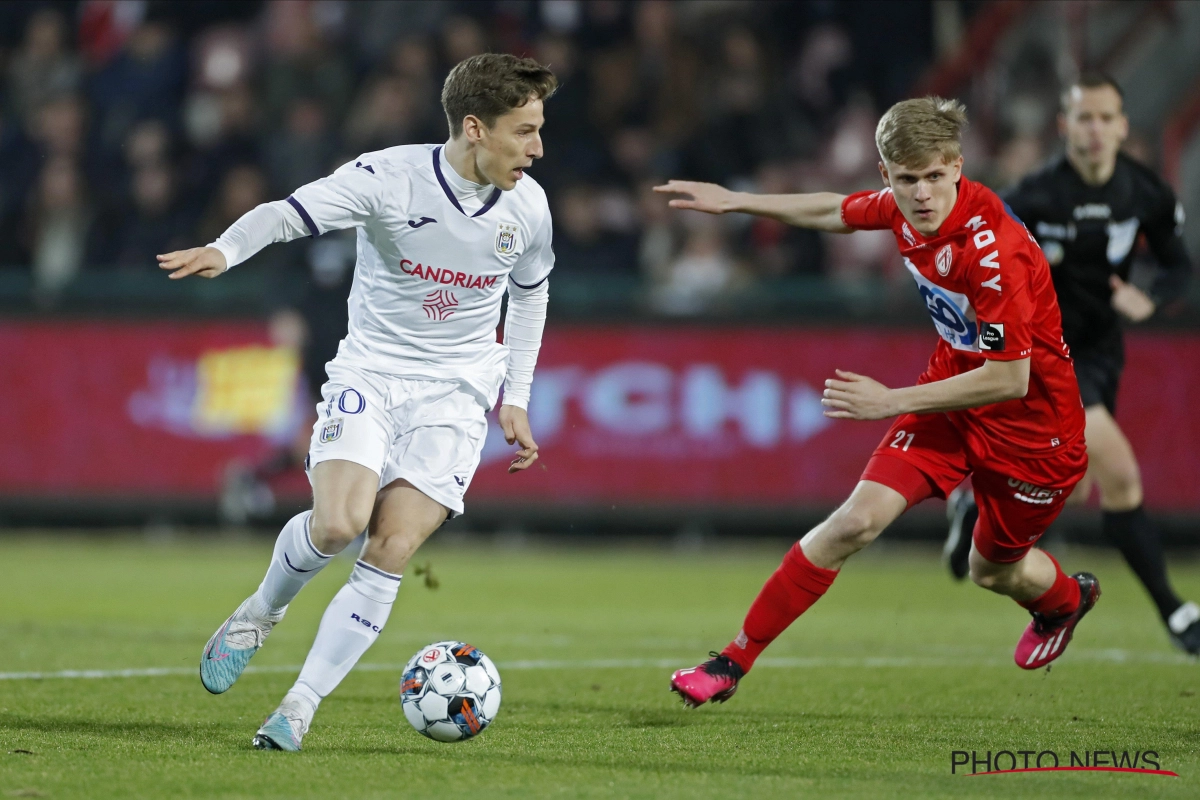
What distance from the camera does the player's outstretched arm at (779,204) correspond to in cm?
593

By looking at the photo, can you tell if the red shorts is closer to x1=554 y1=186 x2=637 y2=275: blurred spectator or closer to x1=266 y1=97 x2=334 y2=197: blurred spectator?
x1=554 y1=186 x2=637 y2=275: blurred spectator

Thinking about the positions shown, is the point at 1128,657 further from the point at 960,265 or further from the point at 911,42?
the point at 911,42

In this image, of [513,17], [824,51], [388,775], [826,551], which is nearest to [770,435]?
[824,51]

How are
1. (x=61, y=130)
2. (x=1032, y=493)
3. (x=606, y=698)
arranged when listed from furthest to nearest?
(x=61, y=130), (x=606, y=698), (x=1032, y=493)

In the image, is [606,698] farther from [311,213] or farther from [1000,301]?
[311,213]

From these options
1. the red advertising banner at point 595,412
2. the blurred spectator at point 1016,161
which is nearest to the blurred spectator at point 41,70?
the red advertising banner at point 595,412

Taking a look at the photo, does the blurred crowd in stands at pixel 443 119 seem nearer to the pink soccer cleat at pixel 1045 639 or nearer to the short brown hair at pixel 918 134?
the pink soccer cleat at pixel 1045 639

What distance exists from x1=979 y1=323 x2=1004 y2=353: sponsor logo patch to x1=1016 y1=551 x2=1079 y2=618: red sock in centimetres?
125

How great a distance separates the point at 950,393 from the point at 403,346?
5.96ft

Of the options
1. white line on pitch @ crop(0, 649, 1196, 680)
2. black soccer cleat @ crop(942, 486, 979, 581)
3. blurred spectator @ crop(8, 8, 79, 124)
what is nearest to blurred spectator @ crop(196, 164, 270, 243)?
blurred spectator @ crop(8, 8, 79, 124)

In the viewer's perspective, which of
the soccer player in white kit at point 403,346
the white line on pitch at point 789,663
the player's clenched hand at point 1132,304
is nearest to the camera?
the soccer player in white kit at point 403,346

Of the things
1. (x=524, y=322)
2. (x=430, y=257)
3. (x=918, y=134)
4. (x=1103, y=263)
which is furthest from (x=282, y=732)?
(x=1103, y=263)
